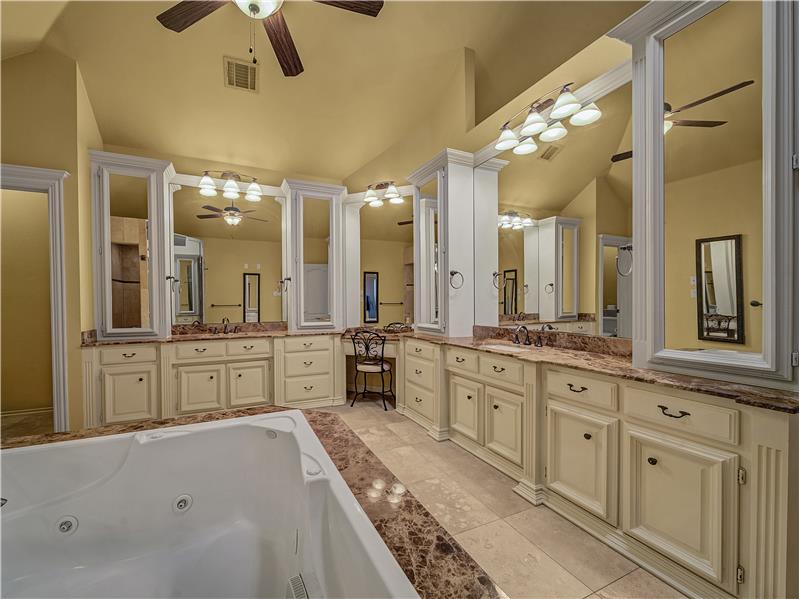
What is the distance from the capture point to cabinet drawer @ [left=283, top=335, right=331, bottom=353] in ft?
12.7

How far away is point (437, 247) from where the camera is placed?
11.7 ft

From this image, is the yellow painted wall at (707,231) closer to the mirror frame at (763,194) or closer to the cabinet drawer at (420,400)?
the mirror frame at (763,194)

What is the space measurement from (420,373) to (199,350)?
2.17 meters

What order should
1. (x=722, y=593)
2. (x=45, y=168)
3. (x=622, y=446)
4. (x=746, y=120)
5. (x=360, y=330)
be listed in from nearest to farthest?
(x=722, y=593)
(x=746, y=120)
(x=622, y=446)
(x=45, y=168)
(x=360, y=330)

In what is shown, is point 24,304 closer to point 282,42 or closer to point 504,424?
point 282,42

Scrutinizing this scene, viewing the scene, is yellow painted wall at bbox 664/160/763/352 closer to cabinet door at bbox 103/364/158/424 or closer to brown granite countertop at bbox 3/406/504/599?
brown granite countertop at bbox 3/406/504/599

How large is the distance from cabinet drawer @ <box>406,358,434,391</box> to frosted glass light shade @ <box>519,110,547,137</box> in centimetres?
202

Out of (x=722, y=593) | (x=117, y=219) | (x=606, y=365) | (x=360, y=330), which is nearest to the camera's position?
(x=722, y=593)

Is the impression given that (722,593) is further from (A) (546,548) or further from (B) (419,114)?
(B) (419,114)

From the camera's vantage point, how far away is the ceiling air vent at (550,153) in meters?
2.65

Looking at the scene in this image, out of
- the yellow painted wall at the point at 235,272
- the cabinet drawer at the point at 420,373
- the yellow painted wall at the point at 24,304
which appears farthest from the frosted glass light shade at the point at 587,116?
the yellow painted wall at the point at 24,304

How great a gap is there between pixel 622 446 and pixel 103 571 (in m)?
2.31

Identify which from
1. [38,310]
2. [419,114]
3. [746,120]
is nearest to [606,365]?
[746,120]

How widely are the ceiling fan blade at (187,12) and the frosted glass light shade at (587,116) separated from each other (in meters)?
2.22
